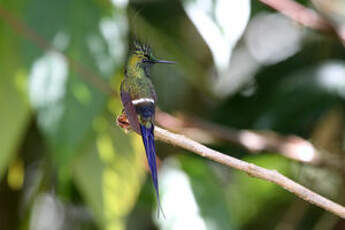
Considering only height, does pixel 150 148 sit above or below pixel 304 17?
above

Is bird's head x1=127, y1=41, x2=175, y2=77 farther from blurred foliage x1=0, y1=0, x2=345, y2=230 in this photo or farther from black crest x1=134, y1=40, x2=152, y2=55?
blurred foliage x1=0, y1=0, x2=345, y2=230

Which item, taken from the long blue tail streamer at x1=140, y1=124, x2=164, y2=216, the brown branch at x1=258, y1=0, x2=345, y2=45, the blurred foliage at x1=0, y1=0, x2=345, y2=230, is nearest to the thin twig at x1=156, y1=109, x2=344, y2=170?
the blurred foliage at x1=0, y1=0, x2=345, y2=230

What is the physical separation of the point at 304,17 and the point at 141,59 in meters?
0.66

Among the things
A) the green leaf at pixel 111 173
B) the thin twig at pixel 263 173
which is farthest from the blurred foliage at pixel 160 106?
the thin twig at pixel 263 173

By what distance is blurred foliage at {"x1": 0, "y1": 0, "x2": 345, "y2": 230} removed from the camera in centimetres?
126

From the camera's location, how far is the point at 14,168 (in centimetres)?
167

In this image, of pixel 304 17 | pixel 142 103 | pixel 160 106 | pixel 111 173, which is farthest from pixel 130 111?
pixel 160 106

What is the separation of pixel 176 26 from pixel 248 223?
2.09 feet

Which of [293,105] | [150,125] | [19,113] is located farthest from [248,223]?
[150,125]

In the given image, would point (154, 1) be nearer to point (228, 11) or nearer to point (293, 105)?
point (293, 105)

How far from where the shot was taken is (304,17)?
1.41 m

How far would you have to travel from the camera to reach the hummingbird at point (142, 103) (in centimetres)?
79

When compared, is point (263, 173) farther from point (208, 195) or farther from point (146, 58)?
point (208, 195)

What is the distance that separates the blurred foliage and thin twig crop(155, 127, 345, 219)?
0.32 metres
